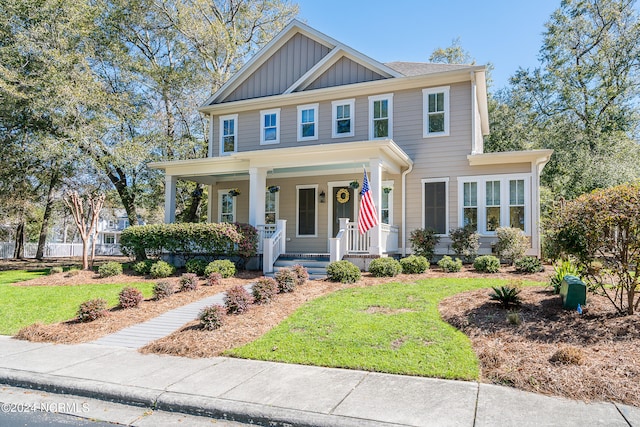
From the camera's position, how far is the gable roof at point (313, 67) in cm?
1549

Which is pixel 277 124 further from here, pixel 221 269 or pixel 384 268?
pixel 384 268

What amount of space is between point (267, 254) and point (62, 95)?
1132 centimetres

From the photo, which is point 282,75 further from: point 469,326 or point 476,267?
point 469,326

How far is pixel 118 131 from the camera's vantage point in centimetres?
1983

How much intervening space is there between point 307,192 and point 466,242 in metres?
6.25

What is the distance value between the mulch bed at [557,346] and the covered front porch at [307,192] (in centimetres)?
541

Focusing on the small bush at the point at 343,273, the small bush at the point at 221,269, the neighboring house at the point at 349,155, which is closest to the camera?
the small bush at the point at 343,273

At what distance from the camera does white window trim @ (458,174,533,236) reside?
515 inches

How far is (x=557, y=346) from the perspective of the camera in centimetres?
551

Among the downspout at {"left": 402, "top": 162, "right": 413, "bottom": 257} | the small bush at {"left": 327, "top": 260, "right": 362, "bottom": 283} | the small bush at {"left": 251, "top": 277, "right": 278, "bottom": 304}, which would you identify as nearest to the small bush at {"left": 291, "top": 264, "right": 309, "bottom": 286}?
the small bush at {"left": 327, "top": 260, "right": 362, "bottom": 283}

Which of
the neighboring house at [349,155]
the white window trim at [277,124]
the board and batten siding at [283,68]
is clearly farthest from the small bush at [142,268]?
the board and batten siding at [283,68]

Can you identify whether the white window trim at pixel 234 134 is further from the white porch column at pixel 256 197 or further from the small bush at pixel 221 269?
the small bush at pixel 221 269

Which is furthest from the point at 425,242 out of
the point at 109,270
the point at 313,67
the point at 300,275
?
the point at 109,270

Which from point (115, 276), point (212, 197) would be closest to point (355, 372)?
point (115, 276)
